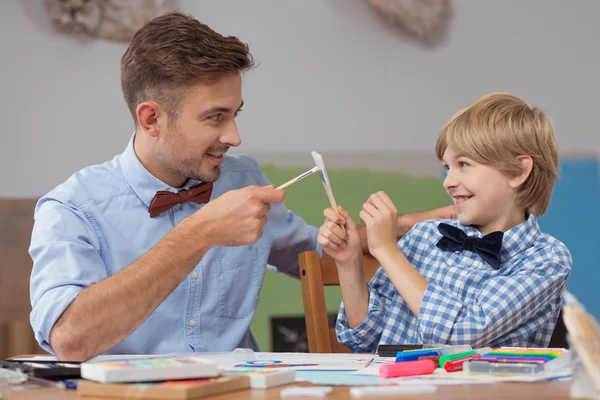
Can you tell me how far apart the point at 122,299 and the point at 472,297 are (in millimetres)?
691

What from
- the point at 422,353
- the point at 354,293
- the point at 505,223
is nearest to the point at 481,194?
the point at 505,223

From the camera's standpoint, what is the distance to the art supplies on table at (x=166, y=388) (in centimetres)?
96

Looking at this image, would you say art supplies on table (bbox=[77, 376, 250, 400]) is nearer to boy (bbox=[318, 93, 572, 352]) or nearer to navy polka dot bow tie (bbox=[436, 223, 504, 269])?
boy (bbox=[318, 93, 572, 352])

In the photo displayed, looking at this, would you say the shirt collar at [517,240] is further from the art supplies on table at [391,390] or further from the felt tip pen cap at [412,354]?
the art supplies on table at [391,390]

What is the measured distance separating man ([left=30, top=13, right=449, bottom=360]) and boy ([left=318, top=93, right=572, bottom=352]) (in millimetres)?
224

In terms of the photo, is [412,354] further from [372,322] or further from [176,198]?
[176,198]

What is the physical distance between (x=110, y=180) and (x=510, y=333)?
95cm

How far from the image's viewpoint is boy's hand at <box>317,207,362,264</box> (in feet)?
5.59

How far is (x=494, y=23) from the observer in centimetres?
313

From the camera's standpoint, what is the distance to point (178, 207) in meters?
1.83

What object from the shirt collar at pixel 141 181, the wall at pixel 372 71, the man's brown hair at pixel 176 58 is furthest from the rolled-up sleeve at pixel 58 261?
the wall at pixel 372 71

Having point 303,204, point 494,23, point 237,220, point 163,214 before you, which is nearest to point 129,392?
point 237,220

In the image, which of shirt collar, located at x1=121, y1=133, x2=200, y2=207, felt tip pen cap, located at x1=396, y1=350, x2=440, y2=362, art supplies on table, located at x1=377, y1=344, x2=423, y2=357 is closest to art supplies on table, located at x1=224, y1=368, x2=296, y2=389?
felt tip pen cap, located at x1=396, y1=350, x2=440, y2=362

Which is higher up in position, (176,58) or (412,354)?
(176,58)
